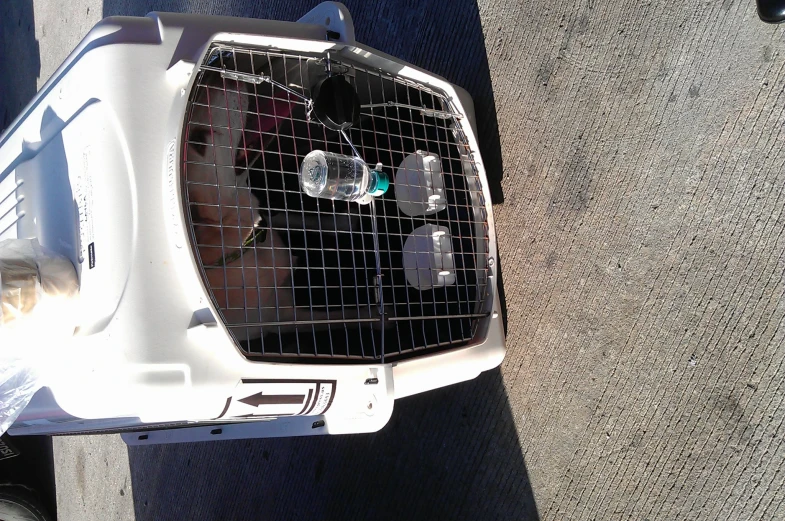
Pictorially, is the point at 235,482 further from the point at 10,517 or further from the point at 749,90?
the point at 749,90

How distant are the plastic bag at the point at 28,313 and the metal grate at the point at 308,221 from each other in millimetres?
199

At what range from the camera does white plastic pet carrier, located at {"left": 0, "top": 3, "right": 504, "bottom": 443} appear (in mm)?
833

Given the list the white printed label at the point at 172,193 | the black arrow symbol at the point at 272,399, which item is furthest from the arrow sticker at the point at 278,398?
the white printed label at the point at 172,193

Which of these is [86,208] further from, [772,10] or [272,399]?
[772,10]

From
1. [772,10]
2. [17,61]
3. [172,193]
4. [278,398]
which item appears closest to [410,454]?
[278,398]

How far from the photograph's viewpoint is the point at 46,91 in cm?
101

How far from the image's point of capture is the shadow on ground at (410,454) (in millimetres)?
Answer: 1211

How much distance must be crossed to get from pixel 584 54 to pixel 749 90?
0.95 feet

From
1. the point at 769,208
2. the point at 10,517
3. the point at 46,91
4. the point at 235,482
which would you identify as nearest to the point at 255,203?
the point at 46,91

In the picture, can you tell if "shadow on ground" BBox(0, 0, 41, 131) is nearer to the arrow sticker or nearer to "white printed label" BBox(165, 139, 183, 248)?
"white printed label" BBox(165, 139, 183, 248)

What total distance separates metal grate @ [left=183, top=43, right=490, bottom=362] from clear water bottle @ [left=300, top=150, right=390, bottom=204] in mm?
30

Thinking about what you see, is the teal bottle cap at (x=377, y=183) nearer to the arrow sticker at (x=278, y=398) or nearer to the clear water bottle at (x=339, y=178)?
the clear water bottle at (x=339, y=178)

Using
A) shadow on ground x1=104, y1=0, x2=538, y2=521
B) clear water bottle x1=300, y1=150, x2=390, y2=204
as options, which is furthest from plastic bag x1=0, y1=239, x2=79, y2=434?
shadow on ground x1=104, y1=0, x2=538, y2=521

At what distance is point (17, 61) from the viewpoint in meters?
2.33
